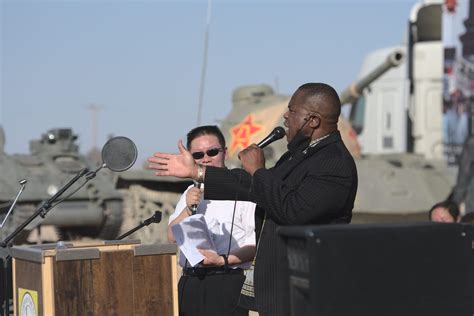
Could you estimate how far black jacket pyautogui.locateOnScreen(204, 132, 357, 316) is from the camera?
3879 mm

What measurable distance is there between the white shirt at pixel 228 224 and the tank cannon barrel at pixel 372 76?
41.5ft

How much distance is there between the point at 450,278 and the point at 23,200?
13.6 m

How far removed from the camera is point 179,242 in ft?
15.7

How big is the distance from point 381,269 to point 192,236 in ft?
5.55

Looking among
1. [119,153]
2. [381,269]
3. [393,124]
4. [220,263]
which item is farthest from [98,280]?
[393,124]

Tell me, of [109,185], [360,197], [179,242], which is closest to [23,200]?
[109,185]

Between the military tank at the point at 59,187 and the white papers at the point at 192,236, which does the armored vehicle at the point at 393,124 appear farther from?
the white papers at the point at 192,236

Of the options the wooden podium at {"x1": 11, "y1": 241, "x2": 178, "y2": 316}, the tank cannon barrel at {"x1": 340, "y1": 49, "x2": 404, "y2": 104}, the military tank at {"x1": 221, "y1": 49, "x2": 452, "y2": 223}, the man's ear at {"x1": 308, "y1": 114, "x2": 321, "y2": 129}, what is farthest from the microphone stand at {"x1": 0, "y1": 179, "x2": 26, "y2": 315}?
the tank cannon barrel at {"x1": 340, "y1": 49, "x2": 404, "y2": 104}

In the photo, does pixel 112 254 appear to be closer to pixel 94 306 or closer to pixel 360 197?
pixel 94 306

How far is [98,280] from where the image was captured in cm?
423

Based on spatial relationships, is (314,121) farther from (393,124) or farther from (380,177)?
(393,124)

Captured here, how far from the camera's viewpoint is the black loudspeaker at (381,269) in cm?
320

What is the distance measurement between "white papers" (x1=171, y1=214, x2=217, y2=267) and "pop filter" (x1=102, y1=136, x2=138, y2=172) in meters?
0.39

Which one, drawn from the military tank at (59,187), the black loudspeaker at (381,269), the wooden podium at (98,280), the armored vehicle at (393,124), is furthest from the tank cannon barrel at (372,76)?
the black loudspeaker at (381,269)
